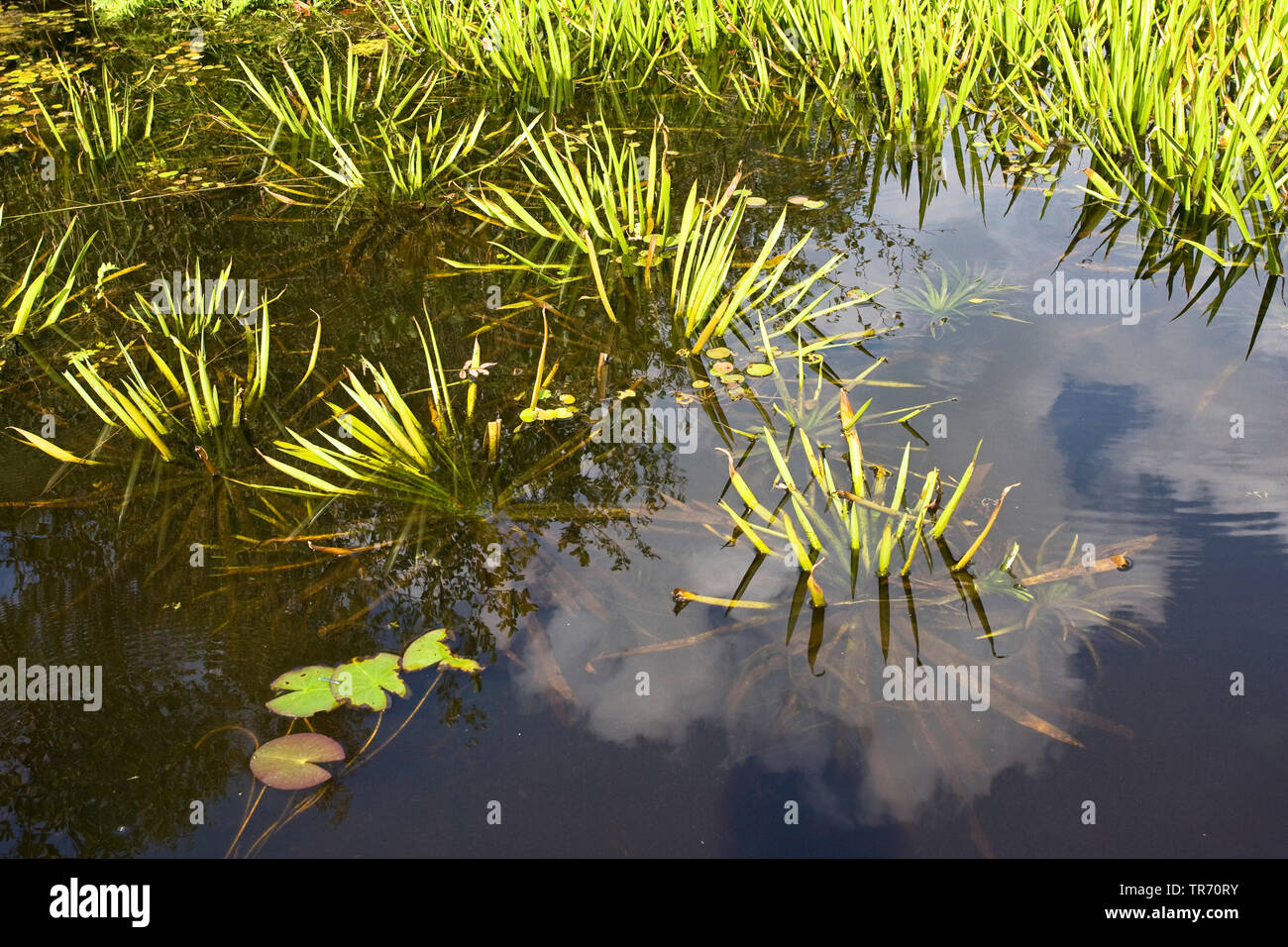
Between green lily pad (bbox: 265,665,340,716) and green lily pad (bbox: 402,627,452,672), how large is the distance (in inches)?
5.7

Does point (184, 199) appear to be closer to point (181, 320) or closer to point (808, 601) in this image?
point (181, 320)

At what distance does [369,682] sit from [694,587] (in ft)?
2.20

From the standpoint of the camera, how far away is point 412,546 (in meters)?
2.05

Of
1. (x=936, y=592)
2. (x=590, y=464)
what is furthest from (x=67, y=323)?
(x=936, y=592)

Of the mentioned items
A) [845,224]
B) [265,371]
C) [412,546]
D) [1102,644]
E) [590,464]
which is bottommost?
[1102,644]

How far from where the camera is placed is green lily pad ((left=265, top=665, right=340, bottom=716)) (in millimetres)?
1681

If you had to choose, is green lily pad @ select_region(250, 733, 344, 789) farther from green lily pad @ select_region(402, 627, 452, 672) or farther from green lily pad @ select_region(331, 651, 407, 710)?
green lily pad @ select_region(402, 627, 452, 672)

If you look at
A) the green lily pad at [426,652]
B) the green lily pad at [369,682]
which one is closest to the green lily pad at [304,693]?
the green lily pad at [369,682]

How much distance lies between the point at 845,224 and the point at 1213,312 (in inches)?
46.8

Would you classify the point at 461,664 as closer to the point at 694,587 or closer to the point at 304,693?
the point at 304,693

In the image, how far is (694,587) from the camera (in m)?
1.92

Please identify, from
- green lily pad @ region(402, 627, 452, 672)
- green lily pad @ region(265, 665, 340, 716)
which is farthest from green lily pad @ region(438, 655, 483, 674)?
green lily pad @ region(265, 665, 340, 716)

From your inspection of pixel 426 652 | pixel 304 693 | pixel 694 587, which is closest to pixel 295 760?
pixel 304 693

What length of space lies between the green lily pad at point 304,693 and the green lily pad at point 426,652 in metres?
0.15
